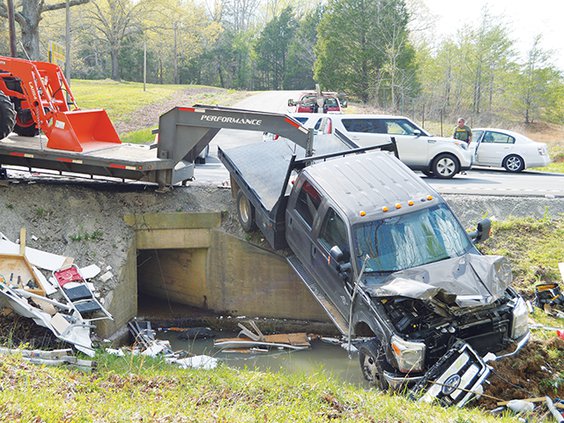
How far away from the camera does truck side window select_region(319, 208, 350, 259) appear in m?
7.96

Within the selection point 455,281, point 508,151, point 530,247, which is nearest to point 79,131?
point 455,281

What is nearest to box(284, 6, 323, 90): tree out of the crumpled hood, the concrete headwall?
the concrete headwall

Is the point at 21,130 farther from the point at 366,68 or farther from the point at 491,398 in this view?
the point at 366,68

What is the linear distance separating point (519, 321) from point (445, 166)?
9.52 metres

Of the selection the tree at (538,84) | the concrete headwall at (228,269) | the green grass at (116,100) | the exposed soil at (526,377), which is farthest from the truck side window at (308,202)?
the tree at (538,84)

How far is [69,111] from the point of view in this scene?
38.3 feet

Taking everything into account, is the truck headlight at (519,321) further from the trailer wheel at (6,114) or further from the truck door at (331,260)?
the trailer wheel at (6,114)

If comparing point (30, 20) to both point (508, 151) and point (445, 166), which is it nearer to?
point (445, 166)

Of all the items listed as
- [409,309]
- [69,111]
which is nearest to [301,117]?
[69,111]

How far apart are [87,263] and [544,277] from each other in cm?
824

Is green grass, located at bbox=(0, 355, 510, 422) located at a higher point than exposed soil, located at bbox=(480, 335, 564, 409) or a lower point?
higher

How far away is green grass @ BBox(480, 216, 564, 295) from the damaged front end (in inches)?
130

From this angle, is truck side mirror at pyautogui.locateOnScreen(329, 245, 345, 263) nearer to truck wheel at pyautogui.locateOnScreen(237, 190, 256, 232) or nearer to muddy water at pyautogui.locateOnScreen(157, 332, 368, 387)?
muddy water at pyautogui.locateOnScreen(157, 332, 368, 387)

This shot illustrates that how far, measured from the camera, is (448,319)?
272 inches
